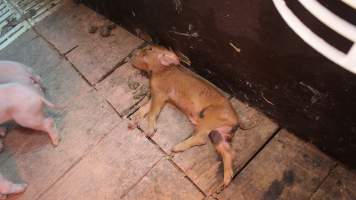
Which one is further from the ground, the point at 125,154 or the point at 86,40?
the point at 86,40

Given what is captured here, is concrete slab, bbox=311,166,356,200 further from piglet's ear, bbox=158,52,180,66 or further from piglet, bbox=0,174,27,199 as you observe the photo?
piglet, bbox=0,174,27,199

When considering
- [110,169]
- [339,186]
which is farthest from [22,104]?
[339,186]

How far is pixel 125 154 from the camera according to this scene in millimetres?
2301

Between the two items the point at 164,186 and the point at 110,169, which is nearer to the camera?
the point at 164,186

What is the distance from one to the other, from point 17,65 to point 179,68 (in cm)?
107

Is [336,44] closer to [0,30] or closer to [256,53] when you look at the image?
[256,53]

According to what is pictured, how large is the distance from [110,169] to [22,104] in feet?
2.14

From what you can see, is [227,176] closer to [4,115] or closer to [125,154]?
[125,154]

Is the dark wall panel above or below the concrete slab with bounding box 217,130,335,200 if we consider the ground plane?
above

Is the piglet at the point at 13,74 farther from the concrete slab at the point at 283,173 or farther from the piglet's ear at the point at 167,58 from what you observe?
the concrete slab at the point at 283,173

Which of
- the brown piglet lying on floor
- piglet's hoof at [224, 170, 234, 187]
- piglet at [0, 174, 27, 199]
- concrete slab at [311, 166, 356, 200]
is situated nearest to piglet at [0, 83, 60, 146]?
piglet at [0, 174, 27, 199]

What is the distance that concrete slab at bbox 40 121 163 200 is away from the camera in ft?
7.19

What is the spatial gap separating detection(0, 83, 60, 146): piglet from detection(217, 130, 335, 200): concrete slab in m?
1.22

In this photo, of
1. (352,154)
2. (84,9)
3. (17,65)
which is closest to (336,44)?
(352,154)
